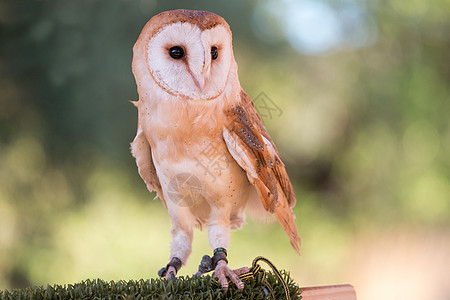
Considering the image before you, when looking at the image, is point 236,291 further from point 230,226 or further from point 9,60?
point 9,60

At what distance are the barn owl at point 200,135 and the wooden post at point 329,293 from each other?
12cm

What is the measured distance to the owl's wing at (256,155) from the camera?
92 centimetres

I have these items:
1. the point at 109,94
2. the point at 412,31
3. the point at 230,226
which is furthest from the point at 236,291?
the point at 412,31

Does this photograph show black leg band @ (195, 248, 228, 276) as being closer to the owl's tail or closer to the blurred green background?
the owl's tail

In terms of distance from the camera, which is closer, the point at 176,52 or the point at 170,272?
the point at 176,52

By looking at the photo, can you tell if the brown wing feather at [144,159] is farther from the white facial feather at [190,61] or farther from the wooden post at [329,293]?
the wooden post at [329,293]

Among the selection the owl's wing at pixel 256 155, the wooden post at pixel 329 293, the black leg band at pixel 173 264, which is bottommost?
the wooden post at pixel 329 293

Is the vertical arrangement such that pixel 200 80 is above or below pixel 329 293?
above

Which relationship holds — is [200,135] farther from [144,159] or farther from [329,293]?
[329,293]

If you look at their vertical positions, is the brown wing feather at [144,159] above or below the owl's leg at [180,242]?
above

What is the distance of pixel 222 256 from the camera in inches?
36.5

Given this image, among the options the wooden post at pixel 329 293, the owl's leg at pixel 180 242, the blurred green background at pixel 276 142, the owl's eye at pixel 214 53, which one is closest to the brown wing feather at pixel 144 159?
the owl's leg at pixel 180 242

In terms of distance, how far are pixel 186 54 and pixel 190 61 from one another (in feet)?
0.06

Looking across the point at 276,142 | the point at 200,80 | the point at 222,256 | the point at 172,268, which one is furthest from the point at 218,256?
the point at 276,142
